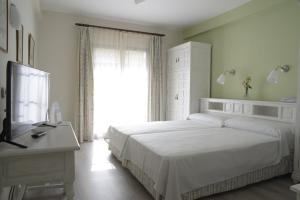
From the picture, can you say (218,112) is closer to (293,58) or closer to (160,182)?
(293,58)

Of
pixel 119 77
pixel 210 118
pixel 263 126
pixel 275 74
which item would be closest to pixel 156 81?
pixel 119 77

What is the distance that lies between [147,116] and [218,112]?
5.69ft

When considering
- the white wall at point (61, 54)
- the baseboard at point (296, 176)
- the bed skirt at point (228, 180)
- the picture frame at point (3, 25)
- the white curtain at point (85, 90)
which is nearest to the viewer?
the picture frame at point (3, 25)

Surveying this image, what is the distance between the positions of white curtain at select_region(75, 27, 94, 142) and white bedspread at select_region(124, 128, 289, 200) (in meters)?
1.97

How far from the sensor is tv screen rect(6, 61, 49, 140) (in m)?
1.22

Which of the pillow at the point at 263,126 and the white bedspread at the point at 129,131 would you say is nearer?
the pillow at the point at 263,126

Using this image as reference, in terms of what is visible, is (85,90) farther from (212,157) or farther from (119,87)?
(212,157)

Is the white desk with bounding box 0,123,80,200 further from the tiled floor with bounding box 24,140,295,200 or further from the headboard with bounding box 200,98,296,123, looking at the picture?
the headboard with bounding box 200,98,296,123

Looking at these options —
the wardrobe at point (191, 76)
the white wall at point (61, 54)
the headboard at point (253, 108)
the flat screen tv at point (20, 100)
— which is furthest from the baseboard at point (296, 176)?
the white wall at point (61, 54)

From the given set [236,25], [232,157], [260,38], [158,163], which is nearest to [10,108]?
[158,163]

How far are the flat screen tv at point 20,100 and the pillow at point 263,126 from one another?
277cm

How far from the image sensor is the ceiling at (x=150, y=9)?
12.4 ft

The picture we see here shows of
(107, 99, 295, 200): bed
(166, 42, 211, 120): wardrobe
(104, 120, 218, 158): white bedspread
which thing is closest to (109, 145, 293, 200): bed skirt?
(107, 99, 295, 200): bed

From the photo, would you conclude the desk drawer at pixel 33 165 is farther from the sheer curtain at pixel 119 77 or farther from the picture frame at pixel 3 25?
the sheer curtain at pixel 119 77
